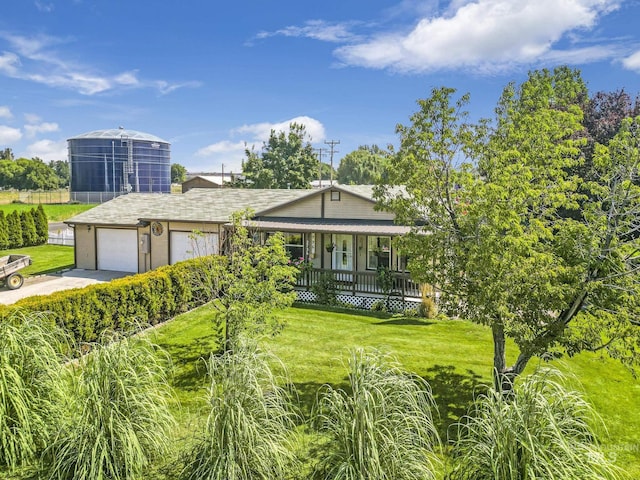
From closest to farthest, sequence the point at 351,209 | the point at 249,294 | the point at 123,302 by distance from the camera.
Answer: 1. the point at 249,294
2. the point at 123,302
3. the point at 351,209

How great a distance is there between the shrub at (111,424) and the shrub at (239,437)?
66cm

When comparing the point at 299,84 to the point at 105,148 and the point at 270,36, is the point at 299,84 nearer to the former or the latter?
the point at 270,36

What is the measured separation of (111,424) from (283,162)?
4075 centimetres

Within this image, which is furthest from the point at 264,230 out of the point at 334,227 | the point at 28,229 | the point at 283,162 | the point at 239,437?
the point at 283,162

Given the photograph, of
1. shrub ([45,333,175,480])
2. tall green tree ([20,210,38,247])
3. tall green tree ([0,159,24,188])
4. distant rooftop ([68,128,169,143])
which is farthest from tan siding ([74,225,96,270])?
tall green tree ([0,159,24,188])

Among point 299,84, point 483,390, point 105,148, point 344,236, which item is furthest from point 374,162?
point 483,390

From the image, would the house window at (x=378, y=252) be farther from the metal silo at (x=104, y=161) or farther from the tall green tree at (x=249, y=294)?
the metal silo at (x=104, y=161)

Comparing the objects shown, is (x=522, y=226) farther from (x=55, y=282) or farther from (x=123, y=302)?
(x=55, y=282)

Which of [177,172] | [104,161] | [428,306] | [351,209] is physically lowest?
[428,306]

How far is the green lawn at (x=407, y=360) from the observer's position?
8.06 m

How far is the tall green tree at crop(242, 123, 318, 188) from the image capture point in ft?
147

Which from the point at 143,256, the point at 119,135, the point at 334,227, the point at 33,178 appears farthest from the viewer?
the point at 33,178

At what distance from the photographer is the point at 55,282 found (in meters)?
19.7

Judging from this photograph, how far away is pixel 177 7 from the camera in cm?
1802
